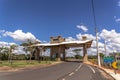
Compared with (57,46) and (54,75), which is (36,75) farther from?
(57,46)

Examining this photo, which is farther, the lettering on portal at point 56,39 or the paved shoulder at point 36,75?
the lettering on portal at point 56,39

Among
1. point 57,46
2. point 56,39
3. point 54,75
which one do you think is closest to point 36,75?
point 54,75

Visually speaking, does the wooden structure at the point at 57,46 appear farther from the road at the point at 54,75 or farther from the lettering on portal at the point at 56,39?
the road at the point at 54,75

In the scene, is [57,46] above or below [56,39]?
below

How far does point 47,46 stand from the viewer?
60.2 metres

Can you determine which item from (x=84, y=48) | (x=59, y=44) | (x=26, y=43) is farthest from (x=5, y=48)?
(x=84, y=48)

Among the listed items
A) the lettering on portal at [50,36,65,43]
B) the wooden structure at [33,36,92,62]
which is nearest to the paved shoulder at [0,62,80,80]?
the wooden structure at [33,36,92,62]

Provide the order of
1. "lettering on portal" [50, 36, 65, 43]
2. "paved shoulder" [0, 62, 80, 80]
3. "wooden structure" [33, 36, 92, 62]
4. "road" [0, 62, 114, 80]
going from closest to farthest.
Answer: "paved shoulder" [0, 62, 80, 80], "road" [0, 62, 114, 80], "wooden structure" [33, 36, 92, 62], "lettering on portal" [50, 36, 65, 43]

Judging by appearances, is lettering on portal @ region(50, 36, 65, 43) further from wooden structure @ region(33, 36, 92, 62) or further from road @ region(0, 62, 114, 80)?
road @ region(0, 62, 114, 80)

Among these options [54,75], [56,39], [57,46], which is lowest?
[54,75]

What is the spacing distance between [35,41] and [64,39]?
36.0ft

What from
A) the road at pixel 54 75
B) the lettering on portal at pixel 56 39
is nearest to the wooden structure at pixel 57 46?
the lettering on portal at pixel 56 39

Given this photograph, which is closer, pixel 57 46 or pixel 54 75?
pixel 54 75

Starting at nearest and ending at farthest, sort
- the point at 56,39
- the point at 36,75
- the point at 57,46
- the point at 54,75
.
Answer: the point at 36,75, the point at 54,75, the point at 57,46, the point at 56,39
